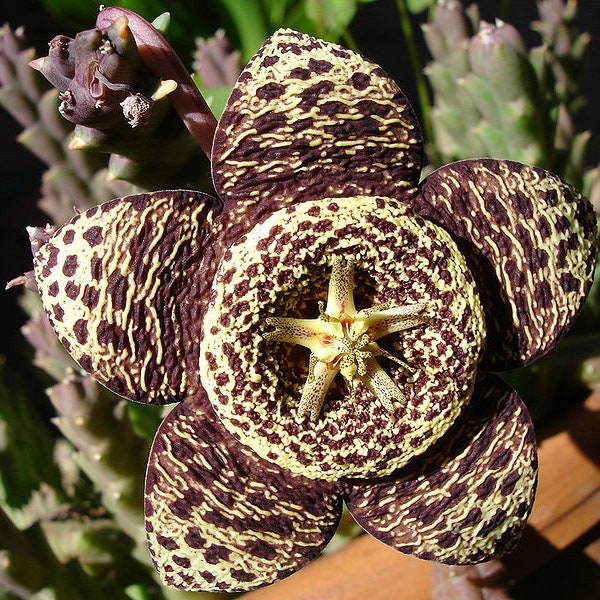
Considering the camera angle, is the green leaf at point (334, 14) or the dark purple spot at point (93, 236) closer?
the dark purple spot at point (93, 236)

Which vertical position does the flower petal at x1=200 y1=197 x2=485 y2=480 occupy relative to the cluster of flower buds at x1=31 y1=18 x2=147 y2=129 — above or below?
below

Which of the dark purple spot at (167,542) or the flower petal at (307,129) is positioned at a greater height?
the flower petal at (307,129)

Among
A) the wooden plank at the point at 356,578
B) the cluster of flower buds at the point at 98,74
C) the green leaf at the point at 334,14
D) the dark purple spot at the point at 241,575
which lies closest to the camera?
the cluster of flower buds at the point at 98,74

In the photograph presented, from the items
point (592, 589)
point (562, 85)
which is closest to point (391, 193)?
point (592, 589)

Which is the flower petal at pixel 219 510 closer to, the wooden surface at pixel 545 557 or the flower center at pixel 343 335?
the flower center at pixel 343 335

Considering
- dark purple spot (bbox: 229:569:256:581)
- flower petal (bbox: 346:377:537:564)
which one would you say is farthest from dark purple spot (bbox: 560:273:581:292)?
dark purple spot (bbox: 229:569:256:581)

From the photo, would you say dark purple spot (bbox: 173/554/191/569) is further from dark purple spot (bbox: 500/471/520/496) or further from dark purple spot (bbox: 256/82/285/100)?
dark purple spot (bbox: 256/82/285/100)

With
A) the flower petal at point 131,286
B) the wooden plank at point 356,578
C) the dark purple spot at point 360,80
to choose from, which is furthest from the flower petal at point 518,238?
the wooden plank at point 356,578
